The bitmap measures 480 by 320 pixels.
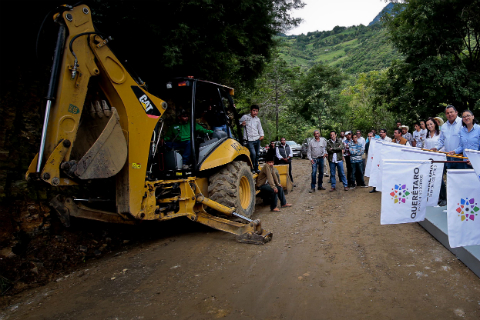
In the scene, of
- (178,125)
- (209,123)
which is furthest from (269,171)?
(178,125)

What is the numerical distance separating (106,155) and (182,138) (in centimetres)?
181

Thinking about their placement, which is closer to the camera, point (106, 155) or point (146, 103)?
point (106, 155)

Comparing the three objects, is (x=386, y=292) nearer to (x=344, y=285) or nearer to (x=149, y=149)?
(x=344, y=285)

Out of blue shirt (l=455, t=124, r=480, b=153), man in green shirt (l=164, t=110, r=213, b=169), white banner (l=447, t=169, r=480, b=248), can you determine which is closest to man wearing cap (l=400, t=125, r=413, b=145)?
blue shirt (l=455, t=124, r=480, b=153)

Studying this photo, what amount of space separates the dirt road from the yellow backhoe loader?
64 centimetres

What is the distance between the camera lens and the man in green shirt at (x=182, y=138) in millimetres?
5723

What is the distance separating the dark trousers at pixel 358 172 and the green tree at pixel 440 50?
19.2 feet

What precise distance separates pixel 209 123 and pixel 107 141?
3.14m

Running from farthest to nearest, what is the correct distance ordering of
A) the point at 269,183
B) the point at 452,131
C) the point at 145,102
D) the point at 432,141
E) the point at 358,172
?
the point at 358,172 < the point at 269,183 < the point at 432,141 < the point at 452,131 < the point at 145,102

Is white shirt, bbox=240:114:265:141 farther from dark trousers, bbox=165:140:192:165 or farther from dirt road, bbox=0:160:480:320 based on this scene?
dirt road, bbox=0:160:480:320

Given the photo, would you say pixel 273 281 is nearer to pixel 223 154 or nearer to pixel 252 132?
pixel 223 154

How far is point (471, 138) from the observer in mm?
5309

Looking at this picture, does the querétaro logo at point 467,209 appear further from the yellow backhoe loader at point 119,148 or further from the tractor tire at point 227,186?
the tractor tire at point 227,186

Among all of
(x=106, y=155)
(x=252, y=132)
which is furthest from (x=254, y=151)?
(x=106, y=155)
